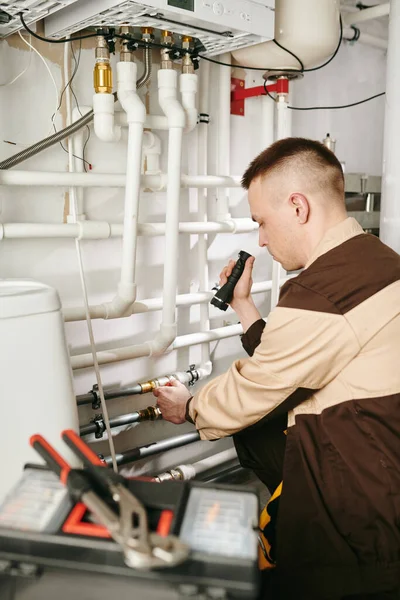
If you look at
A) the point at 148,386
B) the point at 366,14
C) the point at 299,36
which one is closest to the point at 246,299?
the point at 148,386

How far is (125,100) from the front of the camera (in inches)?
49.1

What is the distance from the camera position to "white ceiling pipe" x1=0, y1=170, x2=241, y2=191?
1.18 meters

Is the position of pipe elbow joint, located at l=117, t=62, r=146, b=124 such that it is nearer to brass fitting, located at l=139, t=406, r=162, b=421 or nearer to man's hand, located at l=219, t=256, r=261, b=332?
man's hand, located at l=219, t=256, r=261, b=332

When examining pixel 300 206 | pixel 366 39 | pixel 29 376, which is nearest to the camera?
pixel 29 376

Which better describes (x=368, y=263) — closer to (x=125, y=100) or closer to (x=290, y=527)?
(x=290, y=527)

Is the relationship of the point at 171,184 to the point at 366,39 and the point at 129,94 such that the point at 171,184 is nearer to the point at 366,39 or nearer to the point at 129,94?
the point at 129,94

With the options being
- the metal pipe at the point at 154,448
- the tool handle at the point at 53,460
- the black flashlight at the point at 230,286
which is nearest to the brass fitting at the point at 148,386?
the metal pipe at the point at 154,448

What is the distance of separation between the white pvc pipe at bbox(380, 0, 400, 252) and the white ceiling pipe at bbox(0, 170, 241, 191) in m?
0.45

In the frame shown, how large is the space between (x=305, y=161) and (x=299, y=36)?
1.67 feet

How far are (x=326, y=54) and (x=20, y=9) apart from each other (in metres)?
0.79

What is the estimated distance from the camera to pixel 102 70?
48.4 inches

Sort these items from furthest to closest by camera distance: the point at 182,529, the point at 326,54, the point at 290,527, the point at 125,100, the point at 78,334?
the point at 326,54 → the point at 78,334 → the point at 125,100 → the point at 290,527 → the point at 182,529

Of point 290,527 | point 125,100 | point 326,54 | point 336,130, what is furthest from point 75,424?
point 336,130

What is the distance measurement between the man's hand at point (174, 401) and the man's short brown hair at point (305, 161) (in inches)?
18.7
